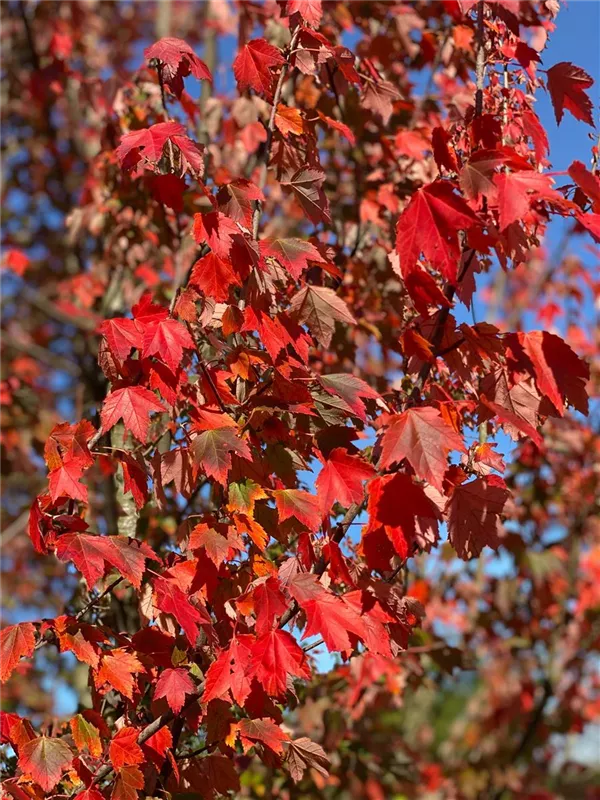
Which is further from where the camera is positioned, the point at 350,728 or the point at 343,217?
the point at 343,217

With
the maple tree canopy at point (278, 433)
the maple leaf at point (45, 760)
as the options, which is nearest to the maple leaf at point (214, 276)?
the maple tree canopy at point (278, 433)

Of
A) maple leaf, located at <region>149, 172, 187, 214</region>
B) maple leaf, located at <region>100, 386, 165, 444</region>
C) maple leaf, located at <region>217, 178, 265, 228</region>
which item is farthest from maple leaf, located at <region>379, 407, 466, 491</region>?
maple leaf, located at <region>149, 172, 187, 214</region>

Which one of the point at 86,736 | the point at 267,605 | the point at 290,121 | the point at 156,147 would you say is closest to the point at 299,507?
the point at 267,605

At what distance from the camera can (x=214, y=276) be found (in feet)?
5.92

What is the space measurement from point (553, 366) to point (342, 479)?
510mm

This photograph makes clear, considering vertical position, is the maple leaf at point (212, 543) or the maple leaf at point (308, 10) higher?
the maple leaf at point (308, 10)

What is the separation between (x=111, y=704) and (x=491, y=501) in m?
1.36

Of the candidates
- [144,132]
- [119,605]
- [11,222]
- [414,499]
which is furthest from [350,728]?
[11,222]

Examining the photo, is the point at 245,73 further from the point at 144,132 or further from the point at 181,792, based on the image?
the point at 181,792

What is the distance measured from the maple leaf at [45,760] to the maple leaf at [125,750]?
0.12 m

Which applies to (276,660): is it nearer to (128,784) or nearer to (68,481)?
(128,784)

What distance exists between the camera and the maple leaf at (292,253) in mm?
1834

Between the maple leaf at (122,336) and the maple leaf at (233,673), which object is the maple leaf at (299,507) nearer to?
the maple leaf at (233,673)

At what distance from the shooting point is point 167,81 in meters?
1.91
